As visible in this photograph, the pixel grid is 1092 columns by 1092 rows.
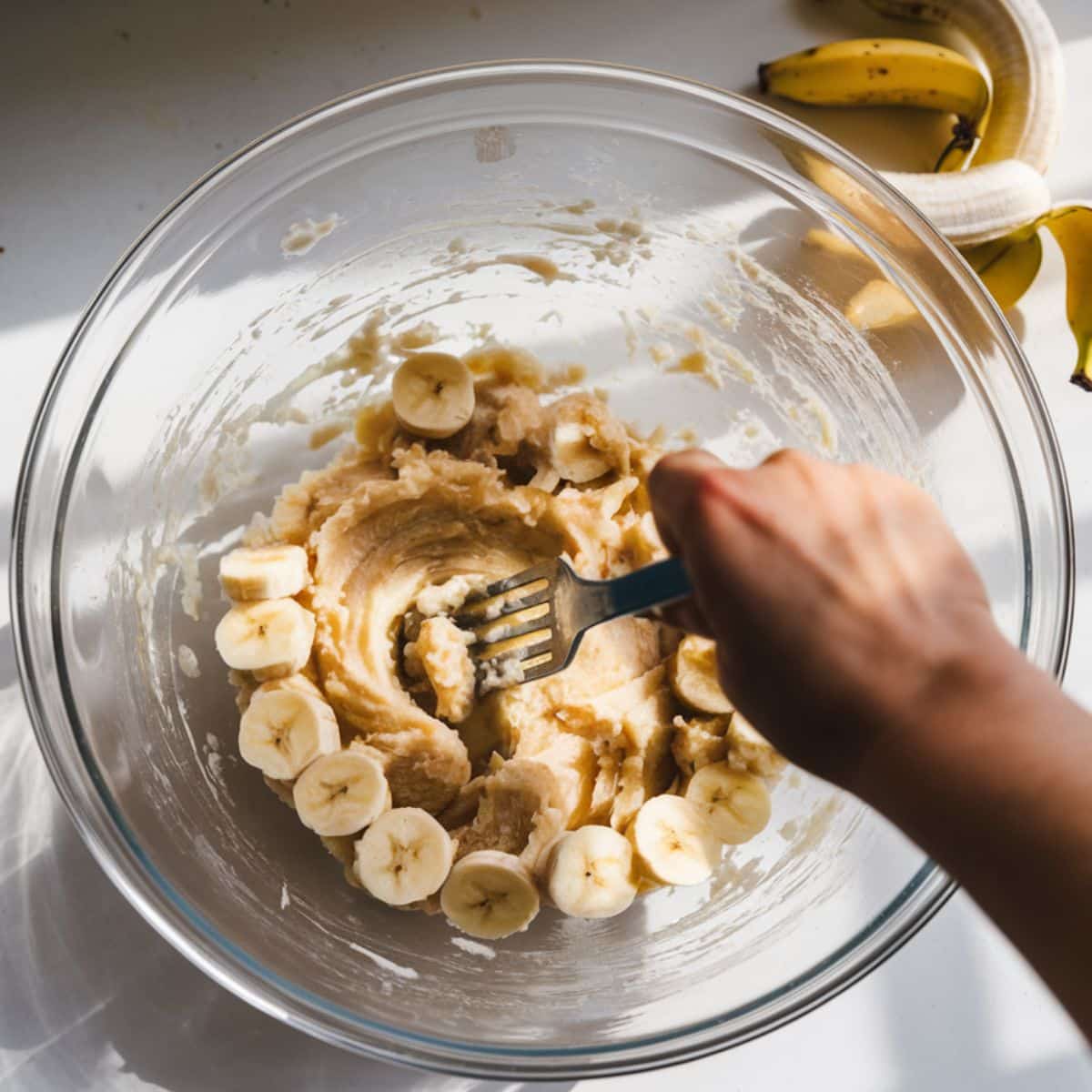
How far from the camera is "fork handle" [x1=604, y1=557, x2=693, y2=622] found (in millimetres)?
1231

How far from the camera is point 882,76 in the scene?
6.28 ft

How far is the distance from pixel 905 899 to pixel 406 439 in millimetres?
1054

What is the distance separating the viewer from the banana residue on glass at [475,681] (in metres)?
1.61

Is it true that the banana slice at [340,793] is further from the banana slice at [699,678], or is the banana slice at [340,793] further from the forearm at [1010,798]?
the forearm at [1010,798]

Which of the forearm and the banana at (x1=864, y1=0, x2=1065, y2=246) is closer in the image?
the forearm

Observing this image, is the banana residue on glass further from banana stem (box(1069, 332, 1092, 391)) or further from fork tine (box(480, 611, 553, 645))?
banana stem (box(1069, 332, 1092, 391))

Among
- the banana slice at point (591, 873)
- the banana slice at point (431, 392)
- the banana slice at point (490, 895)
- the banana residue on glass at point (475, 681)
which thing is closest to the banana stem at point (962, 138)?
the banana residue on glass at point (475, 681)

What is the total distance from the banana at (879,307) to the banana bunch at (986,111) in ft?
0.67

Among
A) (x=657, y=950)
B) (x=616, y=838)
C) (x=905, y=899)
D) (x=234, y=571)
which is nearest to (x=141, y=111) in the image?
(x=234, y=571)

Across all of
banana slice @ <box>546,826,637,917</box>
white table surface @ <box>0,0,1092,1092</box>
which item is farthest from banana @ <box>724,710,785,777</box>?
white table surface @ <box>0,0,1092,1092</box>

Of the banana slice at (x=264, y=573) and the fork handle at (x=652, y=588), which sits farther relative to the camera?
the banana slice at (x=264, y=573)

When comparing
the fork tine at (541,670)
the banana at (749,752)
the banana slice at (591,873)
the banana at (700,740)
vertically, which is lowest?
the banana slice at (591,873)

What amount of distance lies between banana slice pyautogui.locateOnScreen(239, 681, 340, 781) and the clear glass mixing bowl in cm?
13

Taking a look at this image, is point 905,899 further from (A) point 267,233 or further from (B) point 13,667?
(B) point 13,667
